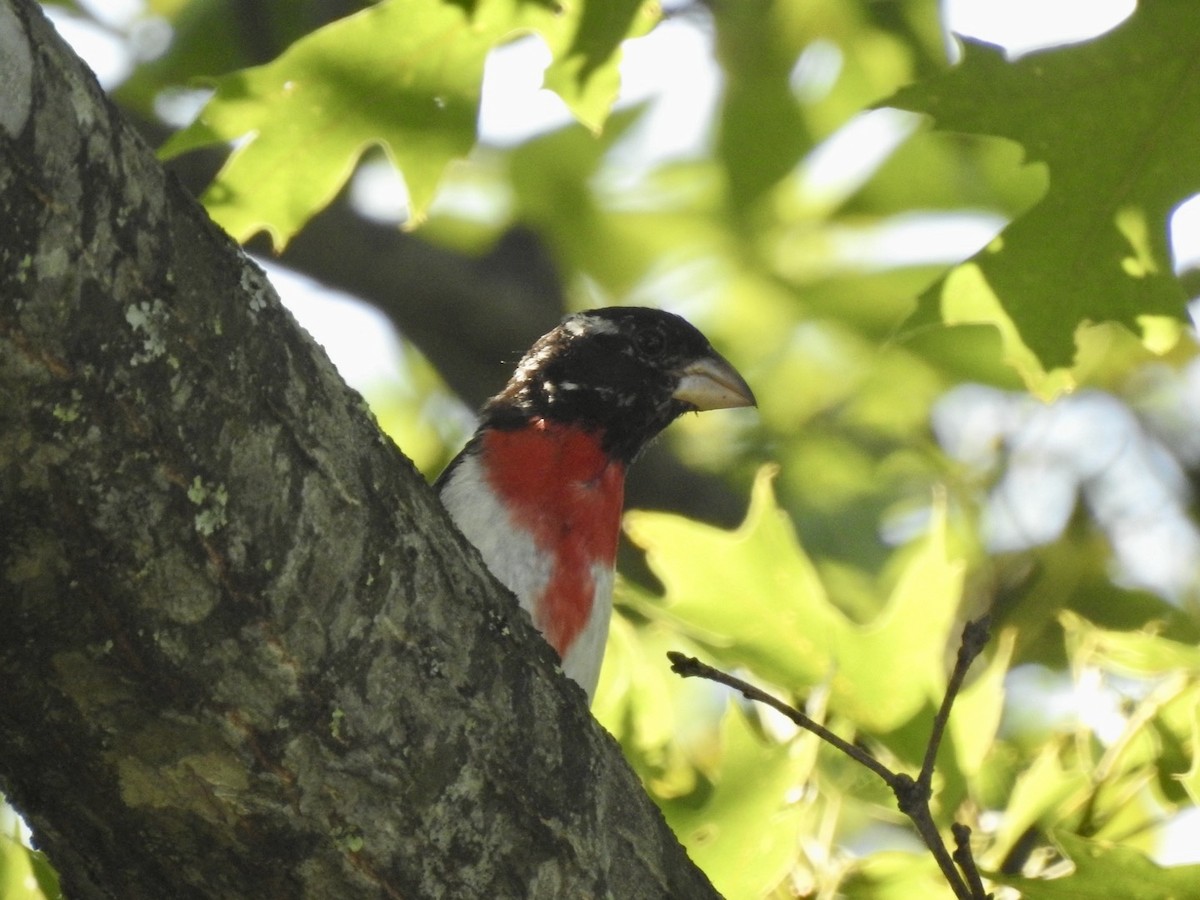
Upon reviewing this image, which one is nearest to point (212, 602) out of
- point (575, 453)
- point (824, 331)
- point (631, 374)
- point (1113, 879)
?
point (1113, 879)

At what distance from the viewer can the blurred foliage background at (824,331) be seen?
399 cm

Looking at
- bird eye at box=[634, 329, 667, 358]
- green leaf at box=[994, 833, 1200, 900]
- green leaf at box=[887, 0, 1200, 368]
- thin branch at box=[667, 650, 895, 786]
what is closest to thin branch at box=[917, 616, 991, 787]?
thin branch at box=[667, 650, 895, 786]

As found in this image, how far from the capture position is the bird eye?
548 centimetres

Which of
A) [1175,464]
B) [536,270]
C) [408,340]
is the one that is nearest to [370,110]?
[408,340]

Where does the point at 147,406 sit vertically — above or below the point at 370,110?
above

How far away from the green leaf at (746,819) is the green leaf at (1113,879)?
659 mm

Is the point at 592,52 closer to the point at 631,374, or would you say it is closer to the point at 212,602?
the point at 631,374

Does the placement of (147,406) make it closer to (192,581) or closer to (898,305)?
(192,581)

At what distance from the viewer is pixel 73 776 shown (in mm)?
2559

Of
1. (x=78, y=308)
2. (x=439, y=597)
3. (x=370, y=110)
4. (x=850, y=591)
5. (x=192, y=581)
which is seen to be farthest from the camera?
(x=850, y=591)

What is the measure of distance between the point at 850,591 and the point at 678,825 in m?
3.12

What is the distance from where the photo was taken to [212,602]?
2.46m

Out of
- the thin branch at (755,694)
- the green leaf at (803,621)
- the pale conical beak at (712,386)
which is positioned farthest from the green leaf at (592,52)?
the thin branch at (755,694)

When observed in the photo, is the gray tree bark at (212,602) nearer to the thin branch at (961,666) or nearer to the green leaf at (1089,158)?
the thin branch at (961,666)
